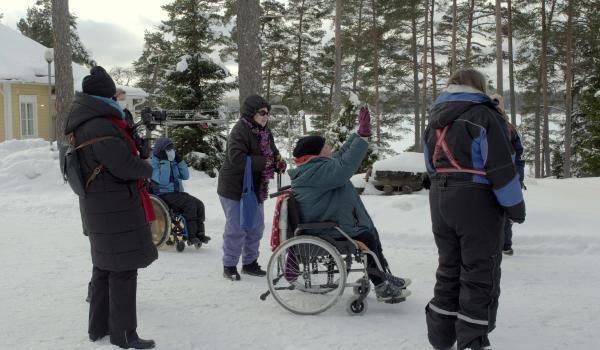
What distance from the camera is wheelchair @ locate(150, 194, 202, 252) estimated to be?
6.73 m

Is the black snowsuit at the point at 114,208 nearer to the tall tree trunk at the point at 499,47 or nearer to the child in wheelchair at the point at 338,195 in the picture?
the child in wheelchair at the point at 338,195

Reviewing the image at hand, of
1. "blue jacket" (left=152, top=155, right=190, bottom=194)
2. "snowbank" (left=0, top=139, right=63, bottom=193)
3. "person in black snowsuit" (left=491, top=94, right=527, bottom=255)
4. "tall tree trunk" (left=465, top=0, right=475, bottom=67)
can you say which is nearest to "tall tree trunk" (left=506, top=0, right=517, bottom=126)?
"tall tree trunk" (left=465, top=0, right=475, bottom=67)

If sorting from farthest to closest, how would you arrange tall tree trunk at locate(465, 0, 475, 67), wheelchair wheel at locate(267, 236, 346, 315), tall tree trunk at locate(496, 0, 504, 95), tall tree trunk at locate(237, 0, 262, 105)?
tall tree trunk at locate(465, 0, 475, 67), tall tree trunk at locate(496, 0, 504, 95), tall tree trunk at locate(237, 0, 262, 105), wheelchair wheel at locate(267, 236, 346, 315)

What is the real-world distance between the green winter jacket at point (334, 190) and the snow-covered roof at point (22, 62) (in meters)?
19.0

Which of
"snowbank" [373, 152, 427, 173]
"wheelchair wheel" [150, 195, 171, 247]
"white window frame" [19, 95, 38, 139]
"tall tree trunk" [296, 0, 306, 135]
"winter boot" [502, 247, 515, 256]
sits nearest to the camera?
"winter boot" [502, 247, 515, 256]

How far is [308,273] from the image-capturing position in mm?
4664

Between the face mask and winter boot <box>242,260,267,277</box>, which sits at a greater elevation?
the face mask

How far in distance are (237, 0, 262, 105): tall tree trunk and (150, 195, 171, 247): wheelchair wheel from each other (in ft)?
13.3

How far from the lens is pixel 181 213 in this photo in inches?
281

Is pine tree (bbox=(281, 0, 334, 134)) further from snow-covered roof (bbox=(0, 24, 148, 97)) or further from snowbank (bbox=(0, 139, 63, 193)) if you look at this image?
snowbank (bbox=(0, 139, 63, 193))

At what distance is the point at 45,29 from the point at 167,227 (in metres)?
34.6

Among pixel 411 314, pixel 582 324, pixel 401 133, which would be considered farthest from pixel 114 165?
pixel 401 133

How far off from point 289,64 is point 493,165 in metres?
28.7

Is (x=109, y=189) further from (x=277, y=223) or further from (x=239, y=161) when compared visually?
(x=239, y=161)
